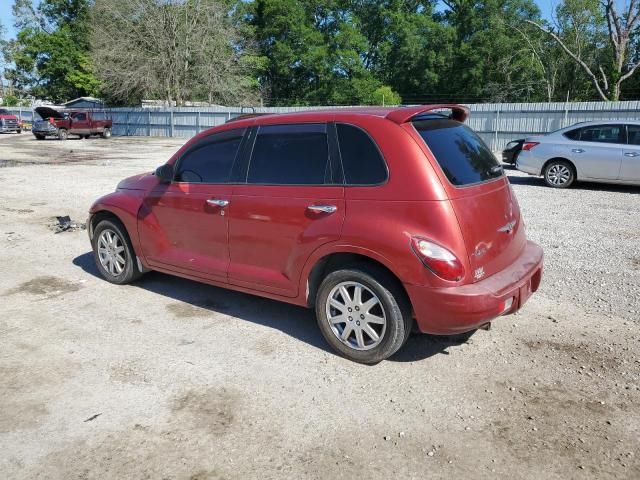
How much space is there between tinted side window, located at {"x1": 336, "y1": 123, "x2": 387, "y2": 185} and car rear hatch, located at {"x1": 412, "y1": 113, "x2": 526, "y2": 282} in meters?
0.36

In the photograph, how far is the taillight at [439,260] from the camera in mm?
3449

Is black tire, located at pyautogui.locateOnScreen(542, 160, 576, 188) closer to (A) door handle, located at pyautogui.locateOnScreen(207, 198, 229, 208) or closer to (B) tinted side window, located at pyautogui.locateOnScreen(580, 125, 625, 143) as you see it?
(B) tinted side window, located at pyautogui.locateOnScreen(580, 125, 625, 143)

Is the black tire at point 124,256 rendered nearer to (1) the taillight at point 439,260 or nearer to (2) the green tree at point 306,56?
(1) the taillight at point 439,260

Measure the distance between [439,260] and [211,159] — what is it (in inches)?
91.4

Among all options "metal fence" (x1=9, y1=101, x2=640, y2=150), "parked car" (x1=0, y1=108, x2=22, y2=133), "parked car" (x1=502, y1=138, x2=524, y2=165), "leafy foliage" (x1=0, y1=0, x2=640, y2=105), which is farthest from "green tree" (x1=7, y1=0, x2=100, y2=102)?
"parked car" (x1=502, y1=138, x2=524, y2=165)

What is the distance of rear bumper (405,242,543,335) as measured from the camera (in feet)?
11.4

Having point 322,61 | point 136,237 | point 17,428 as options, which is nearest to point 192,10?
point 322,61

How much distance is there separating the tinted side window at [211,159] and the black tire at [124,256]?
1.01 metres

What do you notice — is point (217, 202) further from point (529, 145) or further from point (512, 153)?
point (512, 153)

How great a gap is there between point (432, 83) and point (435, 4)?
13.8 metres

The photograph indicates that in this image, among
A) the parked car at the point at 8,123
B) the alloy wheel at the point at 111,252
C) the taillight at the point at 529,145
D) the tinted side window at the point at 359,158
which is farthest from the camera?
the parked car at the point at 8,123

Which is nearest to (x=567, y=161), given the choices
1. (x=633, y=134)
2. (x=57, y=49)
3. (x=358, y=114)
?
(x=633, y=134)

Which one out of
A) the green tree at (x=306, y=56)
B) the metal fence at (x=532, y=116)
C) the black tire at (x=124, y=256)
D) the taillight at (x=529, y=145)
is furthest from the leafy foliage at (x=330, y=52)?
the black tire at (x=124, y=256)

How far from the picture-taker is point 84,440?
3.03 meters
